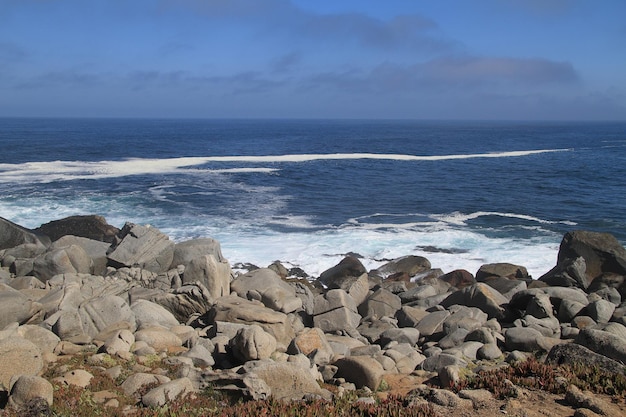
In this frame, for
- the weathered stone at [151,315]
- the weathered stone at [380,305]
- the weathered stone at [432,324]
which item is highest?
the weathered stone at [151,315]

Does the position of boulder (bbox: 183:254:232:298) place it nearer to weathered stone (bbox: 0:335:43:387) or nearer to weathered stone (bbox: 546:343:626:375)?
weathered stone (bbox: 0:335:43:387)

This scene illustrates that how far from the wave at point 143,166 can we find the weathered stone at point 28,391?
150ft

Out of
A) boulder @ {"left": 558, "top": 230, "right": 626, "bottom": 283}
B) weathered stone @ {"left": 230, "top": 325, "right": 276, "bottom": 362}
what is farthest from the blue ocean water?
weathered stone @ {"left": 230, "top": 325, "right": 276, "bottom": 362}

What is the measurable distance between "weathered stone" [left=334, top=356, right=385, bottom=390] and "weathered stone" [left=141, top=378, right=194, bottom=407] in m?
3.13

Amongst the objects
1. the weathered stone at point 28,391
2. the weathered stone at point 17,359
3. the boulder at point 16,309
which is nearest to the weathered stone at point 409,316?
the boulder at point 16,309

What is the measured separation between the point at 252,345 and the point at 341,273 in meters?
13.4

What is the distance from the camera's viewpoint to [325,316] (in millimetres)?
16875

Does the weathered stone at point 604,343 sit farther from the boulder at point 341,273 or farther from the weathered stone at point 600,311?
the boulder at point 341,273

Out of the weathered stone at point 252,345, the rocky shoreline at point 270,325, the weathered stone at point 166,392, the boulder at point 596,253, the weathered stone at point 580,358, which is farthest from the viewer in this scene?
the boulder at point 596,253

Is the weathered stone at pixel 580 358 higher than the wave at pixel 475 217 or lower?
higher

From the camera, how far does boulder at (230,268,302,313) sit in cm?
1717

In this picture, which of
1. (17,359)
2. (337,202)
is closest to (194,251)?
Answer: (17,359)

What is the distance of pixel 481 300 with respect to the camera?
18094 millimetres

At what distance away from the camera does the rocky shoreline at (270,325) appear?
10422mm
